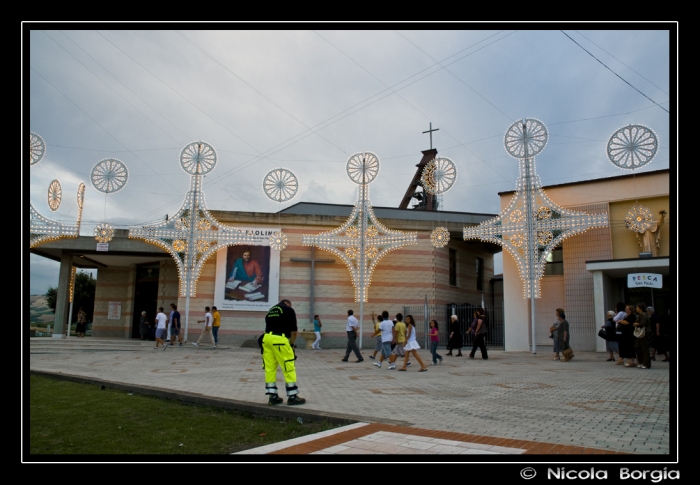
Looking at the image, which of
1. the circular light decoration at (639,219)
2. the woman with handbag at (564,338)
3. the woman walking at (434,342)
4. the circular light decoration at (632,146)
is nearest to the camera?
the woman walking at (434,342)

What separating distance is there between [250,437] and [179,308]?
58.6 ft

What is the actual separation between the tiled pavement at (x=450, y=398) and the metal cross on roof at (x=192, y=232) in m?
6.05

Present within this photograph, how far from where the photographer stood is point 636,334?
13234mm

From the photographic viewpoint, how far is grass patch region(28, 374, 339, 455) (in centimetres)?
597

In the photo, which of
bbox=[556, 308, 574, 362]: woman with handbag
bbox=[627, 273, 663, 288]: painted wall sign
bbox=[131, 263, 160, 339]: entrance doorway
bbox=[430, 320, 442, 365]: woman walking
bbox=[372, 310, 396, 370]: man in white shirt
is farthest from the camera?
bbox=[131, 263, 160, 339]: entrance doorway

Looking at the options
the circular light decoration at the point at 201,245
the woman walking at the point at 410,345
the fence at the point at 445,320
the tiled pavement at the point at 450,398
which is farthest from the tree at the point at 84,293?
the woman walking at the point at 410,345

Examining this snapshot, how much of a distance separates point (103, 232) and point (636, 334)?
65.1 ft

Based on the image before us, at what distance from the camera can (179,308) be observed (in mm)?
23109

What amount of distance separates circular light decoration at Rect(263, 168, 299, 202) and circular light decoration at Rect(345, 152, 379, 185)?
8.42ft

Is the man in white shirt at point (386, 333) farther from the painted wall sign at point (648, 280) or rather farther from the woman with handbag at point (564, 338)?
the painted wall sign at point (648, 280)

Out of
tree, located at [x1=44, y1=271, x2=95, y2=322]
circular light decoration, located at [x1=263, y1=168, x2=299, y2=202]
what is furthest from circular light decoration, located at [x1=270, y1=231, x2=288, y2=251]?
tree, located at [x1=44, y1=271, x2=95, y2=322]

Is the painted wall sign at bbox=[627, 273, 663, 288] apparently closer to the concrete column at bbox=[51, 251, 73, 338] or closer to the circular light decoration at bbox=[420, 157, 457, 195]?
the circular light decoration at bbox=[420, 157, 457, 195]

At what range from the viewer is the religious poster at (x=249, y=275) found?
2303cm
